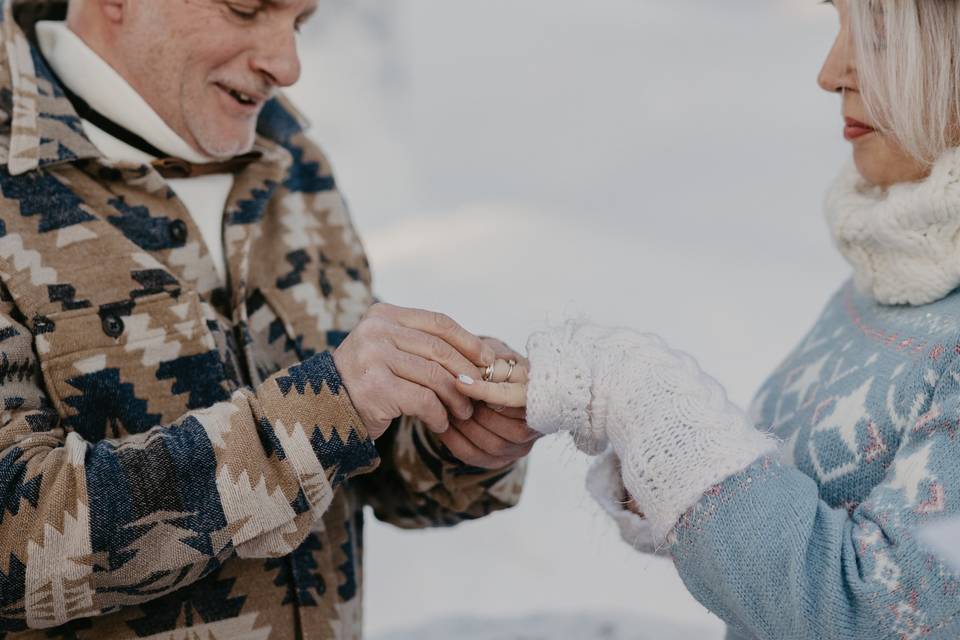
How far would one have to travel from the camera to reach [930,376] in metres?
1.10

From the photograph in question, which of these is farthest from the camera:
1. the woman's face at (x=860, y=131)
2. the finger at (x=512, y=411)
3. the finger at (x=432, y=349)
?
the finger at (x=512, y=411)

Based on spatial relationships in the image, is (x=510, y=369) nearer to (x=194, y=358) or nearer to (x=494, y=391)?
(x=494, y=391)

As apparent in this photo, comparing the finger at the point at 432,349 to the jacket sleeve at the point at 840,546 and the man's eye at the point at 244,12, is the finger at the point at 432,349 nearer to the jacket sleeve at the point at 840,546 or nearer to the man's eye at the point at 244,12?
the jacket sleeve at the point at 840,546

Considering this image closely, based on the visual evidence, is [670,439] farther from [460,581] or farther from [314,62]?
[314,62]

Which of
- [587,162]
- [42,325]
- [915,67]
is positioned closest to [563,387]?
[915,67]

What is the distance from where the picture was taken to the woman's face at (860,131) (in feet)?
4.12

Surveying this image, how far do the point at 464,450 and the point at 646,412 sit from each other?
1.42 ft

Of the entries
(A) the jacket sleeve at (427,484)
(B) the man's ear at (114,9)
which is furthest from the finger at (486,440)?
(B) the man's ear at (114,9)

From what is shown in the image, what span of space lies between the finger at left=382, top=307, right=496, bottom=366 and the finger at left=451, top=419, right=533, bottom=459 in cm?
13

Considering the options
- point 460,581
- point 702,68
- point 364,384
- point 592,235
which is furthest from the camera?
point 702,68

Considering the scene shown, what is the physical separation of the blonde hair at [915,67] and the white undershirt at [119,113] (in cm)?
100

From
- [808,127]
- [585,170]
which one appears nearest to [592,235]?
[585,170]

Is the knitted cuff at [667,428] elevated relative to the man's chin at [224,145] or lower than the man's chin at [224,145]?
lower

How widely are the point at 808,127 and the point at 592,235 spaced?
1299 millimetres
